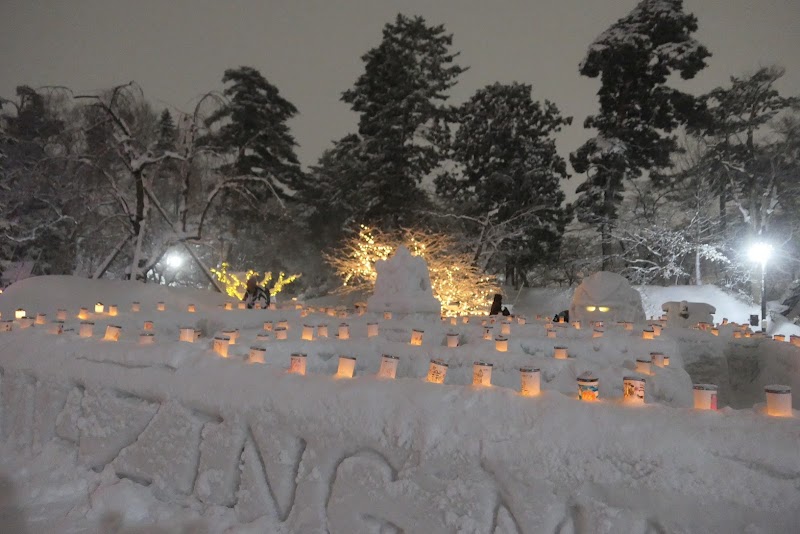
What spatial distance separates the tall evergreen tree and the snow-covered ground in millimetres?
15066

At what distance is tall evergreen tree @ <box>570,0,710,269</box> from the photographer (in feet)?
56.2

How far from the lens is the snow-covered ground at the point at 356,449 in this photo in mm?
2273

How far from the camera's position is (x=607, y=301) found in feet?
30.8

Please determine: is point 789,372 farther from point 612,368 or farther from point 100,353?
point 100,353

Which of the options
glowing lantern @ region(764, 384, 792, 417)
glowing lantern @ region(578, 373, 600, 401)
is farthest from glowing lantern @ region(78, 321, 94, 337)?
glowing lantern @ region(764, 384, 792, 417)

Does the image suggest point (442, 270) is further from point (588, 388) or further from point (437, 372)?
point (588, 388)

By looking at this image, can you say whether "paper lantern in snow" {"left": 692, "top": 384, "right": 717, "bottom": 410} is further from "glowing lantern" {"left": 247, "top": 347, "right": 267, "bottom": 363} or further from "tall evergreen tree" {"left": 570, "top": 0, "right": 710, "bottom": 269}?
"tall evergreen tree" {"left": 570, "top": 0, "right": 710, "bottom": 269}

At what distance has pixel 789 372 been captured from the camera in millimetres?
6070

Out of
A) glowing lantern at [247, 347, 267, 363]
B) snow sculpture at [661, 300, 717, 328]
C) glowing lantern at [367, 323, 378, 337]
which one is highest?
snow sculpture at [661, 300, 717, 328]

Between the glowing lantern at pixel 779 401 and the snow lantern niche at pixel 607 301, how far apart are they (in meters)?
6.84

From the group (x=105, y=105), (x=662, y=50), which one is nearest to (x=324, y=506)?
(x=105, y=105)

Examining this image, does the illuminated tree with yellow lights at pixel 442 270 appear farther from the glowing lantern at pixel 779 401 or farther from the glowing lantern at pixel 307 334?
the glowing lantern at pixel 779 401

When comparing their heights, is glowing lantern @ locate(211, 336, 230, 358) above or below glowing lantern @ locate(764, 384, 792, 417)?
below

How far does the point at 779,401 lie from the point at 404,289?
5291 mm
